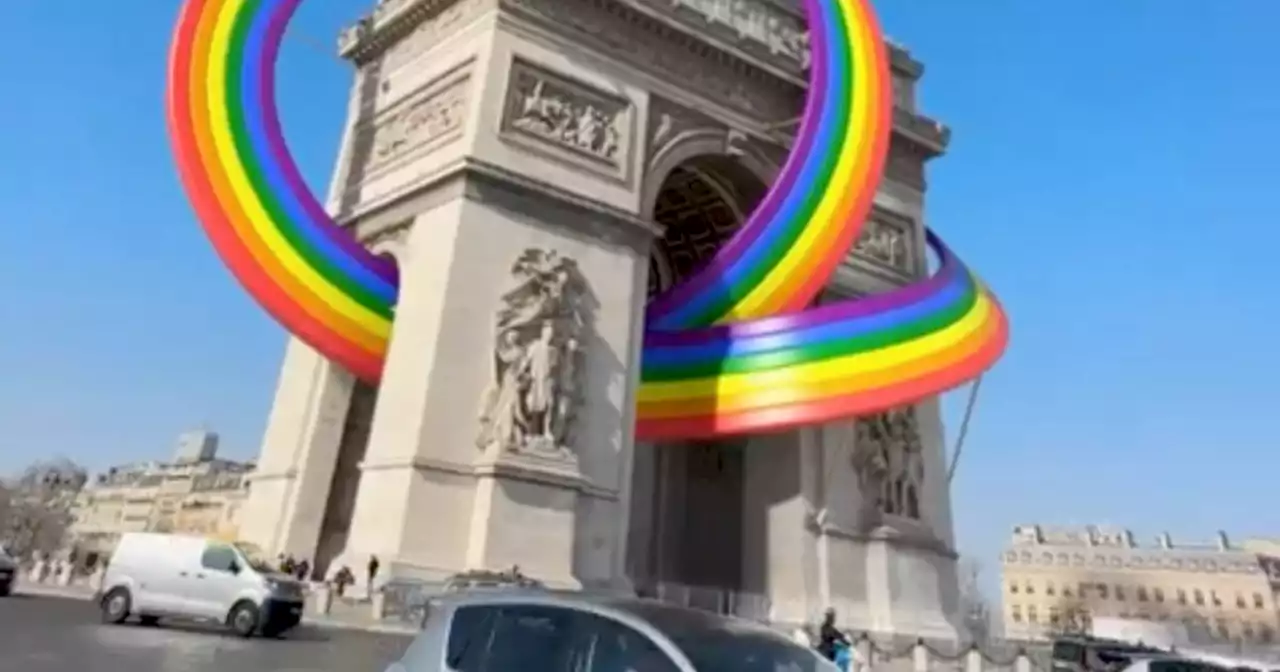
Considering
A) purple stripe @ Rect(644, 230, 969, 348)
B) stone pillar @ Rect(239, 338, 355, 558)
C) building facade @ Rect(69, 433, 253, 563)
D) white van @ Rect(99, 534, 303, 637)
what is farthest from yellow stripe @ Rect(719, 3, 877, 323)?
building facade @ Rect(69, 433, 253, 563)

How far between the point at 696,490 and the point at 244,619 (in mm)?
12730

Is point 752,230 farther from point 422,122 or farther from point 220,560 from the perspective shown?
point 220,560

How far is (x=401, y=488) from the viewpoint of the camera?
1417 cm

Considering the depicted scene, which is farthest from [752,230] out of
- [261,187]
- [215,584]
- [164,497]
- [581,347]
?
[164,497]

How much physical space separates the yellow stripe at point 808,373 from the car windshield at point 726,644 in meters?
13.4

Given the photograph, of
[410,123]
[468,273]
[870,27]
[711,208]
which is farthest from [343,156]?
[870,27]

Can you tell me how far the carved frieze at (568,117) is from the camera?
56.0ft

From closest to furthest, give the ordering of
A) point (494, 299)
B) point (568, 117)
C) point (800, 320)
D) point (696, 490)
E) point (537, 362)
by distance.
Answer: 1. point (537, 362)
2. point (494, 299)
3. point (800, 320)
4. point (568, 117)
5. point (696, 490)

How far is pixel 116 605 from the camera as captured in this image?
442 inches

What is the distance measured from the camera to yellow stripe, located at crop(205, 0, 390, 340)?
15.7m

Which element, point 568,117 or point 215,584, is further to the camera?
point 568,117

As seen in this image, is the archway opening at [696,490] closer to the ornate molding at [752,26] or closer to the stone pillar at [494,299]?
the ornate molding at [752,26]

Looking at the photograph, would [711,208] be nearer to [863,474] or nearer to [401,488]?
[863,474]

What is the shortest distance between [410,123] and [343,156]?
266 cm
